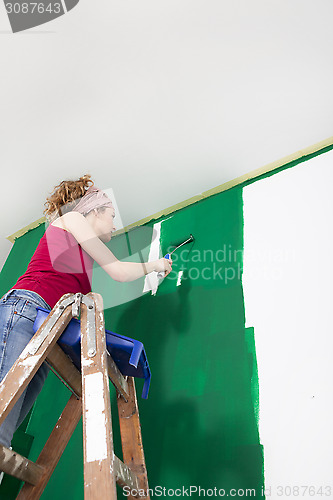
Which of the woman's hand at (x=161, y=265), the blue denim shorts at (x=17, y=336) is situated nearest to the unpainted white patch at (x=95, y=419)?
the blue denim shorts at (x=17, y=336)

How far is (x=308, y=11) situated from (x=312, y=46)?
16 cm

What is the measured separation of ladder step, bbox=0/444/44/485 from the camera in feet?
3.65

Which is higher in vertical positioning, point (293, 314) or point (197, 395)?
point (293, 314)

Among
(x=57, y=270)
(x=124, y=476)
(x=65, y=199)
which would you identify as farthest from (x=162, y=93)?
(x=124, y=476)

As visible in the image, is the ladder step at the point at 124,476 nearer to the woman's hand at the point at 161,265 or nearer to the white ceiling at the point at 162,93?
the woman's hand at the point at 161,265

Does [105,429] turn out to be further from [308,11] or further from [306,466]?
[308,11]

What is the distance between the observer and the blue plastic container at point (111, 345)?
3.81 ft

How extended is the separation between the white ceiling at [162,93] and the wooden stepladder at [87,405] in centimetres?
133

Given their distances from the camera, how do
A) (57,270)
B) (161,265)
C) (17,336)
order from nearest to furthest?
(17,336)
(57,270)
(161,265)

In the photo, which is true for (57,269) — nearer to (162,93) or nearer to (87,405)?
(87,405)

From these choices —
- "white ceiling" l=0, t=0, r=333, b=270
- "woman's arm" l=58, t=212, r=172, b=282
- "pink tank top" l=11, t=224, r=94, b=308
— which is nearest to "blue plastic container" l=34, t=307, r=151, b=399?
"pink tank top" l=11, t=224, r=94, b=308

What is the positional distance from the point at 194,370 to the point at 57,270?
2.38 feet

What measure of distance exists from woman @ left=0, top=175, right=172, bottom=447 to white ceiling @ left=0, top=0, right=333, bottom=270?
0.64m

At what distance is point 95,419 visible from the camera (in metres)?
0.95
